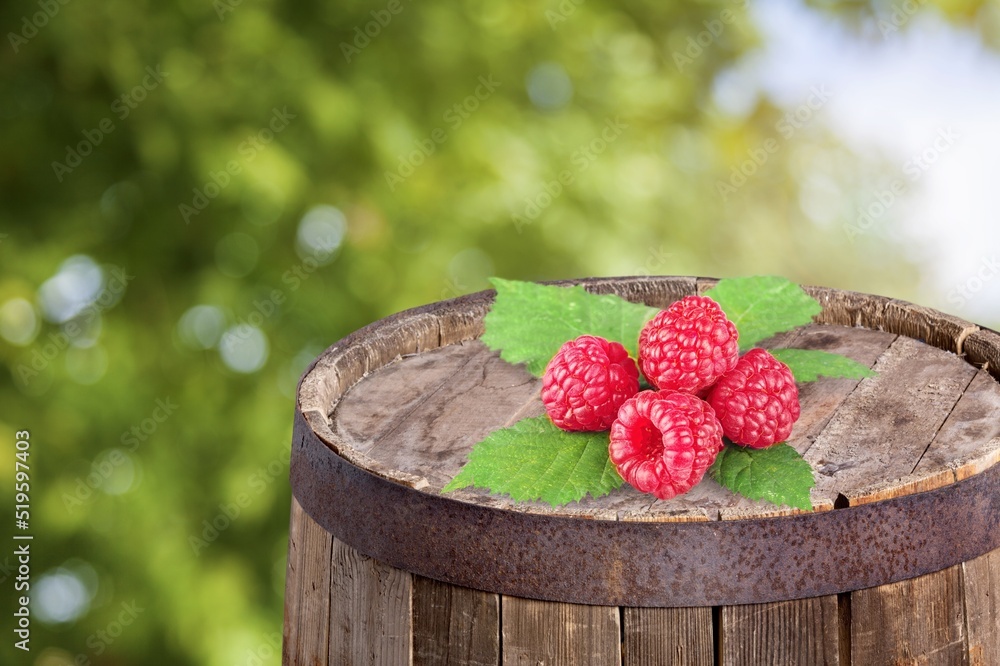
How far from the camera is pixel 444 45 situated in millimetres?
2648

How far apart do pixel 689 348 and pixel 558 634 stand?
0.36 meters

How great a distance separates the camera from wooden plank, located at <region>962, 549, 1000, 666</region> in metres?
1.33

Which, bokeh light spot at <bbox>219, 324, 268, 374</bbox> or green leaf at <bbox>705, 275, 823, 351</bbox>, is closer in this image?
green leaf at <bbox>705, 275, 823, 351</bbox>

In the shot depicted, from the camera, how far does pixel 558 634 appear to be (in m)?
1.25

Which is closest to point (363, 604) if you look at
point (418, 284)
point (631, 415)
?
point (631, 415)

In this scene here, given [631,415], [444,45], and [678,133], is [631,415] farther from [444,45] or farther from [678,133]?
[678,133]

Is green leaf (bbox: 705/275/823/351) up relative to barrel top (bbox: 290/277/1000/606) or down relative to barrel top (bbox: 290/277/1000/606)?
up

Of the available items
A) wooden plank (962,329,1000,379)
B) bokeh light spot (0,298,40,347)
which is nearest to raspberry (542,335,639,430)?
wooden plank (962,329,1000,379)

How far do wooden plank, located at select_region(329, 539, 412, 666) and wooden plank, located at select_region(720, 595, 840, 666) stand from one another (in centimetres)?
35

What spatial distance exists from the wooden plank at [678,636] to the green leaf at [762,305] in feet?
1.75

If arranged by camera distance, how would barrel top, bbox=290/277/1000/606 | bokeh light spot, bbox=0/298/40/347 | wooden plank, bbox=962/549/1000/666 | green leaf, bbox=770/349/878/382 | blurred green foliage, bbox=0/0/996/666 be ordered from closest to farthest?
1. barrel top, bbox=290/277/1000/606
2. wooden plank, bbox=962/549/1000/666
3. green leaf, bbox=770/349/878/382
4. blurred green foliage, bbox=0/0/996/666
5. bokeh light spot, bbox=0/298/40/347

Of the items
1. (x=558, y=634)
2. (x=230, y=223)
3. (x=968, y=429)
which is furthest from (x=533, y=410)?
(x=230, y=223)

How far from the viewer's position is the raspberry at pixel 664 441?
1.26 m

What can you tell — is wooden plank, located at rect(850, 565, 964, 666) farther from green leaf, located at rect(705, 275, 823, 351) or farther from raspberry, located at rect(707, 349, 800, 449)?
Result: green leaf, located at rect(705, 275, 823, 351)
